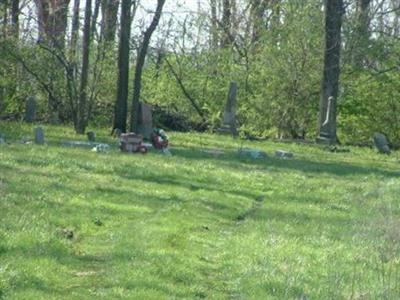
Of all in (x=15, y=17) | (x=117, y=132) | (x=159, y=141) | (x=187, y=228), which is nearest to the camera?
(x=187, y=228)

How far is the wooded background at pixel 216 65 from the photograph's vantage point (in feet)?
107

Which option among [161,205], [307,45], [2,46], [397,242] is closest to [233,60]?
[307,45]

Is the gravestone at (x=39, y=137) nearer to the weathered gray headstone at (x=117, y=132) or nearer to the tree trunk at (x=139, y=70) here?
the tree trunk at (x=139, y=70)

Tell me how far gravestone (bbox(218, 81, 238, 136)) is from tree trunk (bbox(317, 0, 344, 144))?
296 cm

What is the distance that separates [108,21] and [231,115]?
5909 mm

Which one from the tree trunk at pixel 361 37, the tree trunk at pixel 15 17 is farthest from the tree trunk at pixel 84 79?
the tree trunk at pixel 361 37

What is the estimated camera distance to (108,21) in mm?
35062

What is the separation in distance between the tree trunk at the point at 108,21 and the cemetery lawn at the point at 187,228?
1256cm

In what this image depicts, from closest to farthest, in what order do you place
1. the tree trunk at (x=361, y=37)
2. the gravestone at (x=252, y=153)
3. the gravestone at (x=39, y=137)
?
the gravestone at (x=39, y=137), the gravestone at (x=252, y=153), the tree trunk at (x=361, y=37)

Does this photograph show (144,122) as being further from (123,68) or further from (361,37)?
(361,37)

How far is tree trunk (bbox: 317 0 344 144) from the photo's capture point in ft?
109

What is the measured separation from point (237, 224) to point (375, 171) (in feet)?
33.7

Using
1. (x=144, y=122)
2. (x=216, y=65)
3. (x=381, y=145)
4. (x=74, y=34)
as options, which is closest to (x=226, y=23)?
(x=216, y=65)

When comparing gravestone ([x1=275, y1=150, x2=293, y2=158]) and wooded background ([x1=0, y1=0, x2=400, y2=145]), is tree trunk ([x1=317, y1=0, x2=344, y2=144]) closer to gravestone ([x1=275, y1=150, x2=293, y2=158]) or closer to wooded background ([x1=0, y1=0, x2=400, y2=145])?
wooded background ([x1=0, y1=0, x2=400, y2=145])
